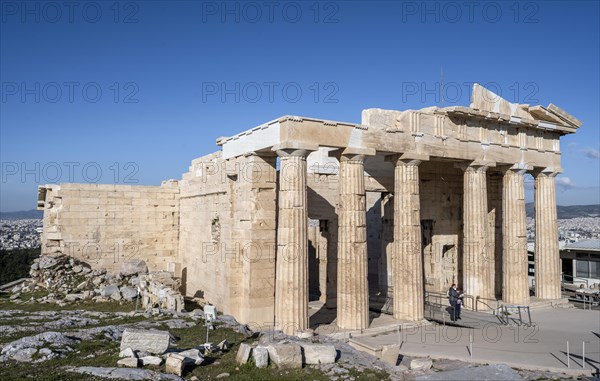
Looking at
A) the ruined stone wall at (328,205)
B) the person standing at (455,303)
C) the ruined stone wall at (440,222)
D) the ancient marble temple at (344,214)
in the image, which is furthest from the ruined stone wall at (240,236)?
the ruined stone wall at (440,222)

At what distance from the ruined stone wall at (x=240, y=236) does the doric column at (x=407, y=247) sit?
189 inches

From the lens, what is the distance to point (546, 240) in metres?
23.0

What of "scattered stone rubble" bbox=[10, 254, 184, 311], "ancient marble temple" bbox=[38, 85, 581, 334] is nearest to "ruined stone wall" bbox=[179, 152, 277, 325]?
"ancient marble temple" bbox=[38, 85, 581, 334]

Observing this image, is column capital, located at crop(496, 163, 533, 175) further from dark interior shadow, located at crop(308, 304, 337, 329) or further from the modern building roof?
dark interior shadow, located at crop(308, 304, 337, 329)

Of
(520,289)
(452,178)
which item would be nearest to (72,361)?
(520,289)

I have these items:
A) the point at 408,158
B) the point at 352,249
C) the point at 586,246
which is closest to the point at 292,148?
the point at 352,249

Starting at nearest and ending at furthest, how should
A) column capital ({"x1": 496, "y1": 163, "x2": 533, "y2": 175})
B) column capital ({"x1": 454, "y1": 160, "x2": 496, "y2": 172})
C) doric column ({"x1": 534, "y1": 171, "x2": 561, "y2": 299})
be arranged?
column capital ({"x1": 454, "y1": 160, "x2": 496, "y2": 172})
column capital ({"x1": 496, "y1": 163, "x2": 533, "y2": 175})
doric column ({"x1": 534, "y1": 171, "x2": 561, "y2": 299})

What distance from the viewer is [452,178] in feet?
81.4

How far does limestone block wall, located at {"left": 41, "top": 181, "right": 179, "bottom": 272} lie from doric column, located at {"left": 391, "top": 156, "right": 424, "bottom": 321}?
13.4 m

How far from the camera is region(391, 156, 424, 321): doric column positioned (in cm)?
1789

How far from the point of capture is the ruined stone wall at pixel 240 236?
16.9 m

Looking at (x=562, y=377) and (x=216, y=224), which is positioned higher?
(x=216, y=224)

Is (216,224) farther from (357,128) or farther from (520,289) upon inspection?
(520,289)

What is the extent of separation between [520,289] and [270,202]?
1231 cm
